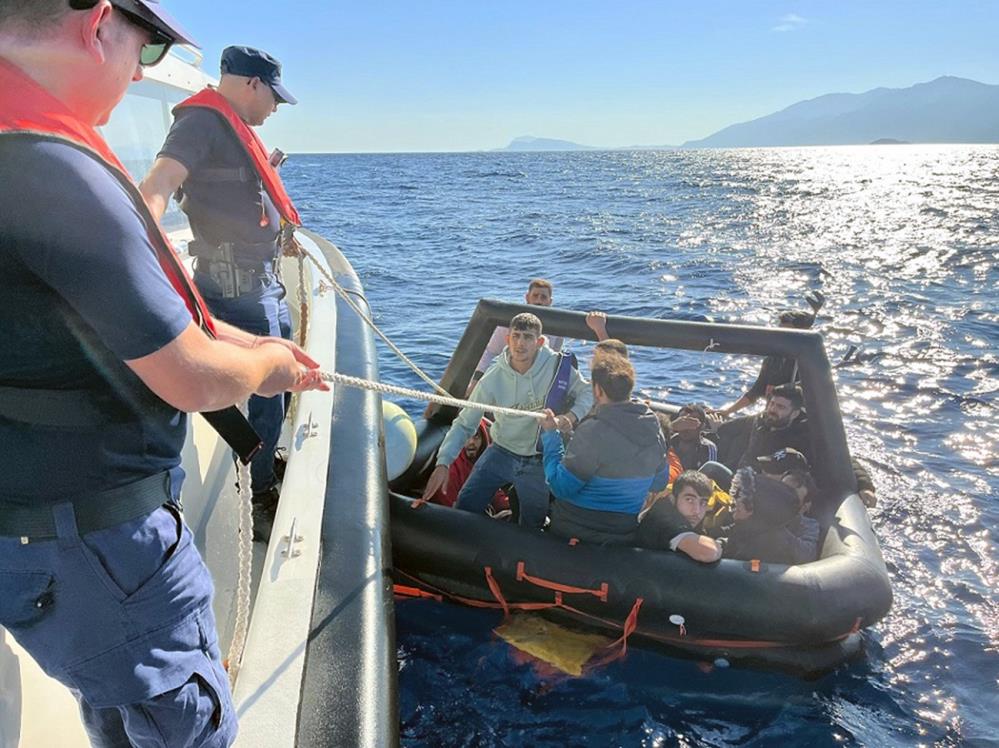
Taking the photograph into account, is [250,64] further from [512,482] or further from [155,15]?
[512,482]

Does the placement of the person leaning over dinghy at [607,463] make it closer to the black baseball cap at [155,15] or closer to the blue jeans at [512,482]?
the blue jeans at [512,482]

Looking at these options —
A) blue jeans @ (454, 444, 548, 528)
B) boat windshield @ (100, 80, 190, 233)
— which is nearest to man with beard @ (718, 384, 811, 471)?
blue jeans @ (454, 444, 548, 528)

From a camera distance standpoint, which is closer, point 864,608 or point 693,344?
point 864,608

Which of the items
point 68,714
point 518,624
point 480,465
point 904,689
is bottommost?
point 904,689

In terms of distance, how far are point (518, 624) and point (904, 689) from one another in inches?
83.5

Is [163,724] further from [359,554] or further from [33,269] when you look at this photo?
[359,554]

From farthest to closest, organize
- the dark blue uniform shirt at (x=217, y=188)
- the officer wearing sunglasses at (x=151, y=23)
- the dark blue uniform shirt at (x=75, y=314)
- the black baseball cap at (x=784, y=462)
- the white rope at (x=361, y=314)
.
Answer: the black baseball cap at (x=784, y=462), the white rope at (x=361, y=314), the dark blue uniform shirt at (x=217, y=188), the officer wearing sunglasses at (x=151, y=23), the dark blue uniform shirt at (x=75, y=314)

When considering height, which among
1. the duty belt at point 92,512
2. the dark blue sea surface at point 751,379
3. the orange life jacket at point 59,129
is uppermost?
the orange life jacket at point 59,129

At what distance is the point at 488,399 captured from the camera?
4371 millimetres

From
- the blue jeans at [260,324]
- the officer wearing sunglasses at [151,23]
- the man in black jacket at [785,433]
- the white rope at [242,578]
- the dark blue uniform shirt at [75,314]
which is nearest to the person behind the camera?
the dark blue uniform shirt at [75,314]

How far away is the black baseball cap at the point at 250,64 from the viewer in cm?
315

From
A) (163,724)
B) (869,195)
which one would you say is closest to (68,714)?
(163,724)

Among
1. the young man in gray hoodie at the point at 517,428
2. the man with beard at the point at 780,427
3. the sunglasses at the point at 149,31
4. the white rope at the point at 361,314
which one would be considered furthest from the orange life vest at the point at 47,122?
the man with beard at the point at 780,427

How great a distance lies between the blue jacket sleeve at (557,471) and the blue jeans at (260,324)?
1.39 meters
